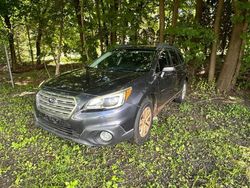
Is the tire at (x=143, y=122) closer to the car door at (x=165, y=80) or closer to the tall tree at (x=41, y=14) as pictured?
the car door at (x=165, y=80)

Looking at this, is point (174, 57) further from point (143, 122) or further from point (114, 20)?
point (114, 20)

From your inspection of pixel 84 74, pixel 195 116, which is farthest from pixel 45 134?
pixel 195 116

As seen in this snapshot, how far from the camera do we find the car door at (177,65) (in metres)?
5.55

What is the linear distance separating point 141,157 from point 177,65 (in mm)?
2733

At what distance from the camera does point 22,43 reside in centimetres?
1961

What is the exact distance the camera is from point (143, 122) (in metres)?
3.99

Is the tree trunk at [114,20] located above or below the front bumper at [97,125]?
above

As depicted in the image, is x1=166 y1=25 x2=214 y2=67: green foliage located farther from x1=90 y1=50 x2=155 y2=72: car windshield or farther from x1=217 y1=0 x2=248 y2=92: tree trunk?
x1=90 y1=50 x2=155 y2=72: car windshield

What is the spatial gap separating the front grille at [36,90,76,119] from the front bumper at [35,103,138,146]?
90mm

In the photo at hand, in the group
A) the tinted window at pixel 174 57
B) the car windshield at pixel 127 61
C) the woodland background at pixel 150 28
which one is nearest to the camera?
the car windshield at pixel 127 61

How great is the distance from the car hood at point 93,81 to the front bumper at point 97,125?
1.11 ft

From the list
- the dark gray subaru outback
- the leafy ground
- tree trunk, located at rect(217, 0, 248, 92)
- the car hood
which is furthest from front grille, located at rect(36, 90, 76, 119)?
tree trunk, located at rect(217, 0, 248, 92)

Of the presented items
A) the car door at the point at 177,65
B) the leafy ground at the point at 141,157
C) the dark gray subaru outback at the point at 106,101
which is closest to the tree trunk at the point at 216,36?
the car door at the point at 177,65

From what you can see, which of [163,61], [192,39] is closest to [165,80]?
[163,61]
